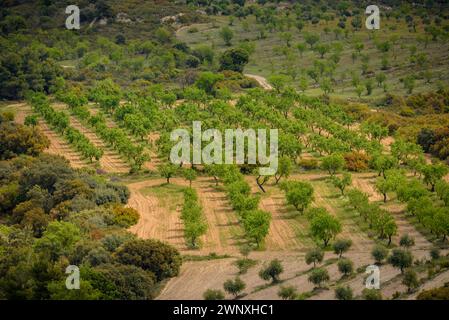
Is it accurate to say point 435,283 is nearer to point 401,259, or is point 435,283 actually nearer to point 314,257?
point 401,259

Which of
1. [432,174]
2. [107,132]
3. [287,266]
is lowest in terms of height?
[287,266]

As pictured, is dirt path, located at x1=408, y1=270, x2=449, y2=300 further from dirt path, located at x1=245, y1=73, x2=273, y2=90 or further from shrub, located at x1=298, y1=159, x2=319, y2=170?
dirt path, located at x1=245, y1=73, x2=273, y2=90

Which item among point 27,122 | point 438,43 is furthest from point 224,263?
point 438,43

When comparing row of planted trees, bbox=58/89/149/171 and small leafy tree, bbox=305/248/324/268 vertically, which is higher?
row of planted trees, bbox=58/89/149/171

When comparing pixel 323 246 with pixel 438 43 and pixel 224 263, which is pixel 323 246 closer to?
pixel 224 263

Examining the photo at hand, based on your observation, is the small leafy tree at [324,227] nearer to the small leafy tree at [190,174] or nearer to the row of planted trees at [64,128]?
the small leafy tree at [190,174]

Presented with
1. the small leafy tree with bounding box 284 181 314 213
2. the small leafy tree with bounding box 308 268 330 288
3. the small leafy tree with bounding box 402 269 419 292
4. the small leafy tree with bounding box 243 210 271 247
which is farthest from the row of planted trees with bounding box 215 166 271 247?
the small leafy tree with bounding box 402 269 419 292

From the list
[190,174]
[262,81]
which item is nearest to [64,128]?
[190,174]

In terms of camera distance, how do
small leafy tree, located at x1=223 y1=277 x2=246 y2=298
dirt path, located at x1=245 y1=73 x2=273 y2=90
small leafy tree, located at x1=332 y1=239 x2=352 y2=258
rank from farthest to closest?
dirt path, located at x1=245 y1=73 x2=273 y2=90 < small leafy tree, located at x1=332 y1=239 x2=352 y2=258 < small leafy tree, located at x1=223 y1=277 x2=246 y2=298

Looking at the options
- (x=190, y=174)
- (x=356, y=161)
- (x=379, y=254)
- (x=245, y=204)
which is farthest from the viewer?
(x=356, y=161)
